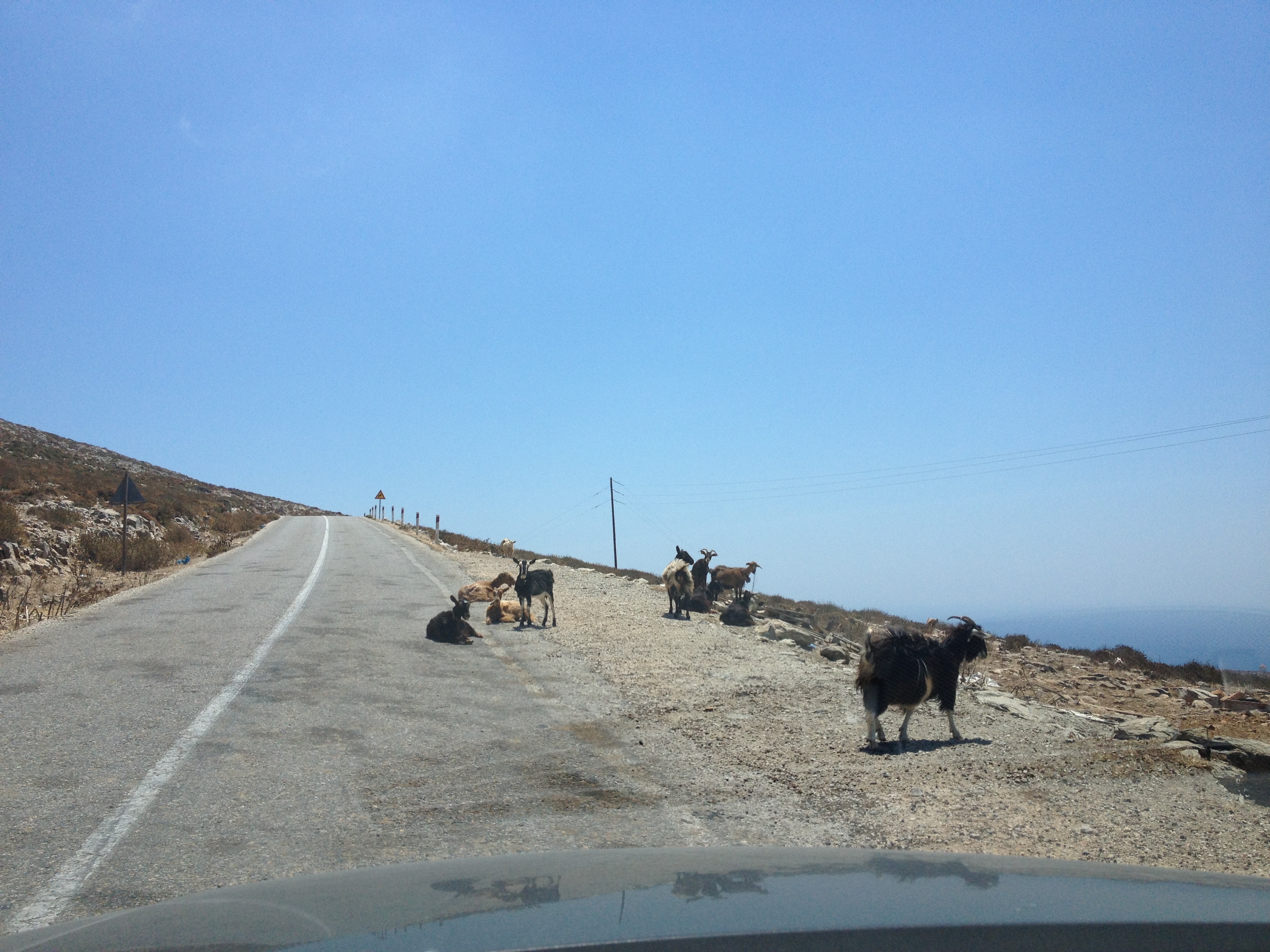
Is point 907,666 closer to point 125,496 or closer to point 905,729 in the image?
point 905,729

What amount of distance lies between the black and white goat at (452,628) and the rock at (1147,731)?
881 centimetres

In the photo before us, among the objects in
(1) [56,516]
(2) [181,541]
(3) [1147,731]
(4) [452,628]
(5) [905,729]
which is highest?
(1) [56,516]

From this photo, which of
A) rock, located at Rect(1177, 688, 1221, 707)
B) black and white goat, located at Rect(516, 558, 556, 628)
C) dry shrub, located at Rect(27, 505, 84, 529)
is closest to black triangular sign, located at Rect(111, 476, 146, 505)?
dry shrub, located at Rect(27, 505, 84, 529)

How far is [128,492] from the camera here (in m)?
23.1

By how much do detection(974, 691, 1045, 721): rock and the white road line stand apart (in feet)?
26.9

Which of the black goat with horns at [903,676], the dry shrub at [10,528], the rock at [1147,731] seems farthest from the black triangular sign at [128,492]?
the rock at [1147,731]

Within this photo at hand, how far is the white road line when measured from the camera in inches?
154

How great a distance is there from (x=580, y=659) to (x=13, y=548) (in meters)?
18.0

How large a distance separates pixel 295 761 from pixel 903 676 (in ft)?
17.6

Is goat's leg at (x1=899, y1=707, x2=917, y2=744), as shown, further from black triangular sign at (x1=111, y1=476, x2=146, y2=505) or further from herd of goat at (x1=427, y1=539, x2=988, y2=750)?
black triangular sign at (x1=111, y1=476, x2=146, y2=505)

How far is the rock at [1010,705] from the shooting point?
9477 millimetres

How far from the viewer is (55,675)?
377 inches

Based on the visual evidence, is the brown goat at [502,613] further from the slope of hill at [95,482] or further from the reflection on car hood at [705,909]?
the slope of hill at [95,482]

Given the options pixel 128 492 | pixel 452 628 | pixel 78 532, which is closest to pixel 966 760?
pixel 452 628
